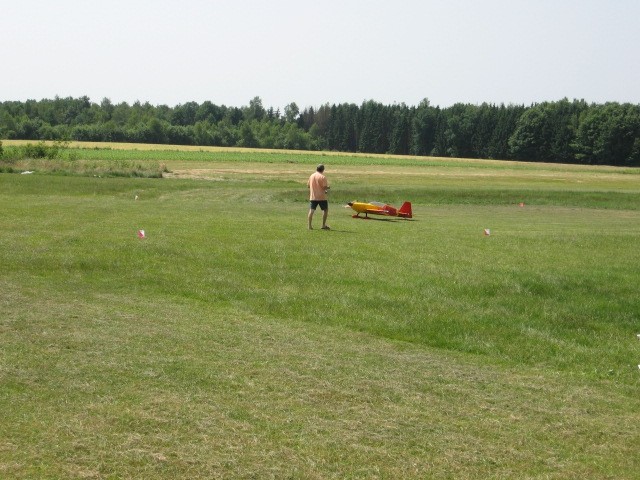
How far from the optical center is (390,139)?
634ft

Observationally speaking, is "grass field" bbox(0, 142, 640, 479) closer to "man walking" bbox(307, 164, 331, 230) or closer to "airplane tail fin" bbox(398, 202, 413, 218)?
"man walking" bbox(307, 164, 331, 230)

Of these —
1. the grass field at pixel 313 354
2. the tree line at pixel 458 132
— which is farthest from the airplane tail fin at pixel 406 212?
the tree line at pixel 458 132

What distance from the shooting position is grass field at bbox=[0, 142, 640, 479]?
692 centimetres

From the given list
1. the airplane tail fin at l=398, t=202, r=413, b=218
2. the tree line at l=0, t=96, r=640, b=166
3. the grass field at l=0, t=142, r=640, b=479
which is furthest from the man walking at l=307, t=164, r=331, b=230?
the tree line at l=0, t=96, r=640, b=166

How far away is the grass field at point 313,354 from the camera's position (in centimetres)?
692

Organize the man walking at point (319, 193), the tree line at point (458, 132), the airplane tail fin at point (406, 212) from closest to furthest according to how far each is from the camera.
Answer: the man walking at point (319, 193)
the airplane tail fin at point (406, 212)
the tree line at point (458, 132)

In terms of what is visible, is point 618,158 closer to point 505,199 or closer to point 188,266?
point 505,199

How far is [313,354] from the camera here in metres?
10.5

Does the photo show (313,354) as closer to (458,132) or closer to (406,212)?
(406,212)

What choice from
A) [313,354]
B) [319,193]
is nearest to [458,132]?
[319,193]

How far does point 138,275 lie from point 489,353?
7761 millimetres

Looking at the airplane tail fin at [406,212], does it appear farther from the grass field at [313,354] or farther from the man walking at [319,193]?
the grass field at [313,354]

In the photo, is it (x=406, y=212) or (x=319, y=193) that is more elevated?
(x=319, y=193)

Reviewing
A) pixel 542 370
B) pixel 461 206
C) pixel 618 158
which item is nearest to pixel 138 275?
pixel 542 370
